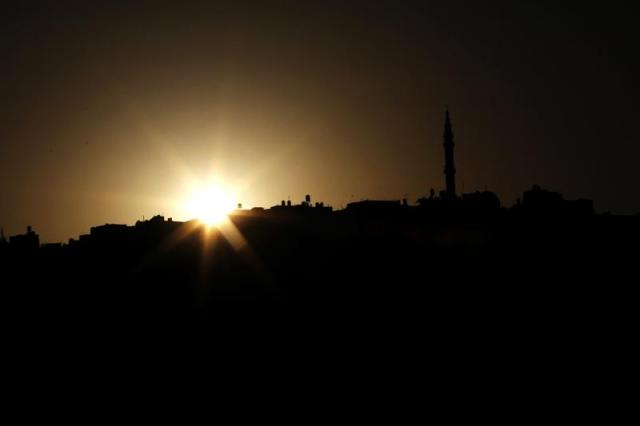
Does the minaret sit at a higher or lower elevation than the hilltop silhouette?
higher

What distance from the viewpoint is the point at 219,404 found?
39.4m

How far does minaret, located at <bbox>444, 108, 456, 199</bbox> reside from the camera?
83006 mm

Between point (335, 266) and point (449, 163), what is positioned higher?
point (449, 163)

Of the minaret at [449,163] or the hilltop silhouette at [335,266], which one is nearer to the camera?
the hilltop silhouette at [335,266]

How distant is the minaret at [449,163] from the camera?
83006 mm

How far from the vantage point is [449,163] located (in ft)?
282

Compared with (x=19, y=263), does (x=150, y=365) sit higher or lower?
lower

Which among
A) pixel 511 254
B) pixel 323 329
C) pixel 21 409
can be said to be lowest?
pixel 21 409

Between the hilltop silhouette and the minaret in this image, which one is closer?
the hilltop silhouette

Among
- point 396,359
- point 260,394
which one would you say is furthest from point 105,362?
point 396,359

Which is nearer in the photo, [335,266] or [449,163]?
[335,266]

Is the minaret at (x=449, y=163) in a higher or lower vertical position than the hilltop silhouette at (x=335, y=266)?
higher

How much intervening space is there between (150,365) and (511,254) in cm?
2372

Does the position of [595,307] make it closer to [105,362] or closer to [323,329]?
[323,329]
